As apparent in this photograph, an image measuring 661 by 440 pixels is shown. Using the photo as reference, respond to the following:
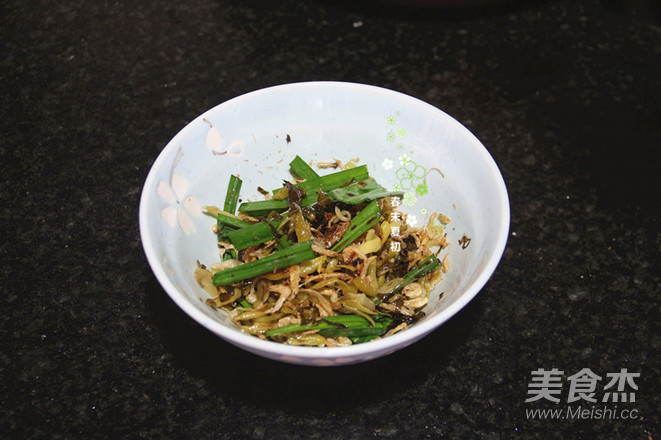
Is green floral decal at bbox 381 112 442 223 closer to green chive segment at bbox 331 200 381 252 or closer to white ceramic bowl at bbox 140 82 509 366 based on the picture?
white ceramic bowl at bbox 140 82 509 366

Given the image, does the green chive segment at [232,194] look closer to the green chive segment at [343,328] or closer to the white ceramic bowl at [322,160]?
the white ceramic bowl at [322,160]

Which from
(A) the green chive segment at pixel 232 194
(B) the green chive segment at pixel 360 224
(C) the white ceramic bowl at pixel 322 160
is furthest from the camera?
(A) the green chive segment at pixel 232 194

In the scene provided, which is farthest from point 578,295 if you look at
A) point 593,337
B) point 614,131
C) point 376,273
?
point 614,131

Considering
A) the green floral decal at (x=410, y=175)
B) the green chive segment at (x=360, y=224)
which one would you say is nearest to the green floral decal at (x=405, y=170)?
the green floral decal at (x=410, y=175)

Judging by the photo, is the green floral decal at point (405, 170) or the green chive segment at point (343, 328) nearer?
the green chive segment at point (343, 328)

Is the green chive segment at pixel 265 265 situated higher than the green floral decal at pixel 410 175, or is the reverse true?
the green chive segment at pixel 265 265

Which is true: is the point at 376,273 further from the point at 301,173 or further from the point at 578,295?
the point at 578,295
